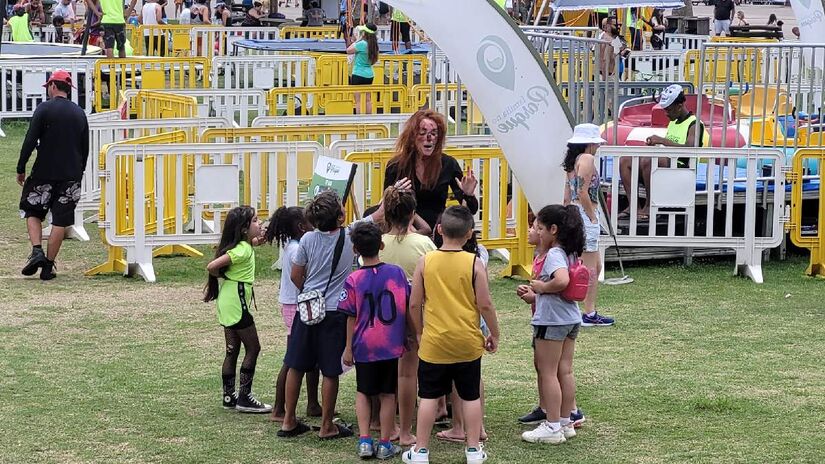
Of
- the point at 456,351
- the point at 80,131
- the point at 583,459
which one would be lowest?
the point at 583,459

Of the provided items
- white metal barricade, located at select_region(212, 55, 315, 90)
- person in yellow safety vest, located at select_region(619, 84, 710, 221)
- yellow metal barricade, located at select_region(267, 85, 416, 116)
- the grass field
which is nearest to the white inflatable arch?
the grass field

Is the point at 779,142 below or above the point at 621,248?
above

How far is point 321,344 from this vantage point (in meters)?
7.65

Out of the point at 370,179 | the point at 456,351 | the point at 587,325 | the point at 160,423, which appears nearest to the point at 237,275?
the point at 160,423

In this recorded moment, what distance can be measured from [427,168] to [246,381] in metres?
1.66

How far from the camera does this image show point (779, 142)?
14.9 meters

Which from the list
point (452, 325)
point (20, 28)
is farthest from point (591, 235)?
point (20, 28)

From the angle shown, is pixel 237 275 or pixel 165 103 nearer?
pixel 237 275

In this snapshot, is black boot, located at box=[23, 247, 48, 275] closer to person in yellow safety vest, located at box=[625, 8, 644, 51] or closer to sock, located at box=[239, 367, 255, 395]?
sock, located at box=[239, 367, 255, 395]

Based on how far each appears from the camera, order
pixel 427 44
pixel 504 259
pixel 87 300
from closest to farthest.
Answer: pixel 87 300 → pixel 504 259 → pixel 427 44

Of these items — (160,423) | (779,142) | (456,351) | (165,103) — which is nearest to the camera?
(456,351)

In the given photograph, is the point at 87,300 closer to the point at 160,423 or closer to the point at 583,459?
the point at 160,423

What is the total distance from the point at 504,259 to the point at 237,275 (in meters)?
5.71

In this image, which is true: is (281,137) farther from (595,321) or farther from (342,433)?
(342,433)
